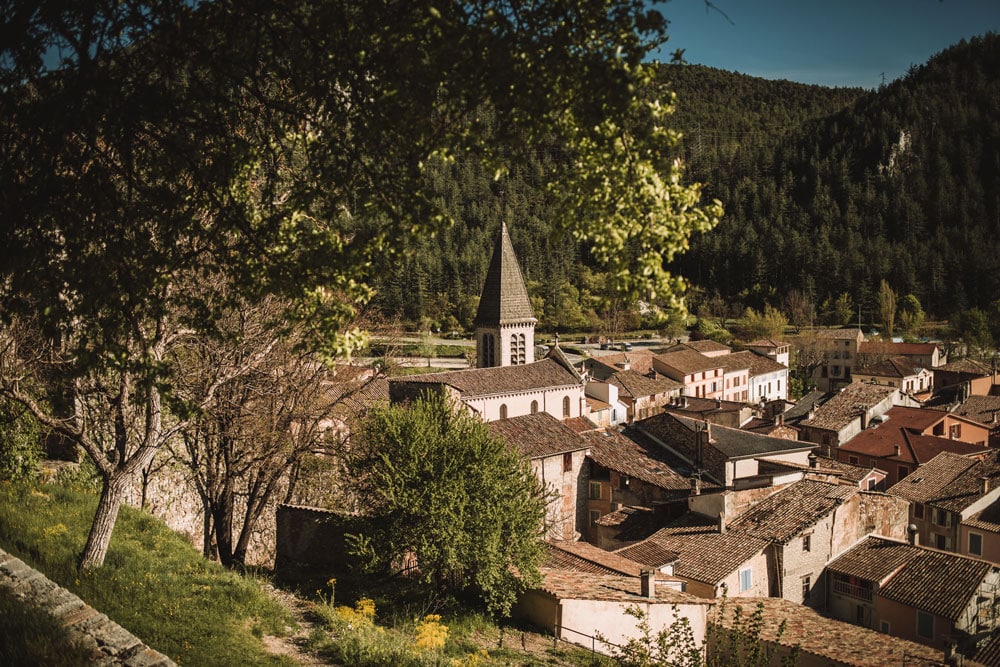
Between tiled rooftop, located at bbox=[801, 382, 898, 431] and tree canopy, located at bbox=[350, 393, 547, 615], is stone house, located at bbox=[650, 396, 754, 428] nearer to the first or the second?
tiled rooftop, located at bbox=[801, 382, 898, 431]

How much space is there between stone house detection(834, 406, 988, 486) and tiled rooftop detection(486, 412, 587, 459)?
63.6 ft

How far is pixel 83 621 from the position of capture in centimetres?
704

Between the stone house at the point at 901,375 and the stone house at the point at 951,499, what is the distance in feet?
115

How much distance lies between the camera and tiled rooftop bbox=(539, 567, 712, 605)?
1638 cm

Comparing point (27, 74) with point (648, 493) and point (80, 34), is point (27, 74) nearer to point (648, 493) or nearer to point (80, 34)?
point (80, 34)

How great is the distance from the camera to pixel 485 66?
204 inches

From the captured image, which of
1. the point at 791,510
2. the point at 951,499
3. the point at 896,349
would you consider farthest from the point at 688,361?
the point at 791,510

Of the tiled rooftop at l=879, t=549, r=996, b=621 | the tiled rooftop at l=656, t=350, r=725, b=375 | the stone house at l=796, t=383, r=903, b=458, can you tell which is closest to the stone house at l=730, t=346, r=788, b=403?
the tiled rooftop at l=656, t=350, r=725, b=375

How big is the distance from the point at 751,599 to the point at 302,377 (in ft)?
45.6

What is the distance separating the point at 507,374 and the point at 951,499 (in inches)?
893

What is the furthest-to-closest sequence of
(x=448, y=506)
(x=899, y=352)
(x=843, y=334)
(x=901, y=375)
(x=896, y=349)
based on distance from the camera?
(x=843, y=334) < (x=896, y=349) < (x=899, y=352) < (x=901, y=375) < (x=448, y=506)

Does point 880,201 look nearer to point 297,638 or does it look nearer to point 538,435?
point 538,435

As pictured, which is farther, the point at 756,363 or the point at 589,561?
the point at 756,363

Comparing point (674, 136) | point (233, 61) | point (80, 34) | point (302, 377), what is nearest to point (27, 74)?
point (80, 34)
